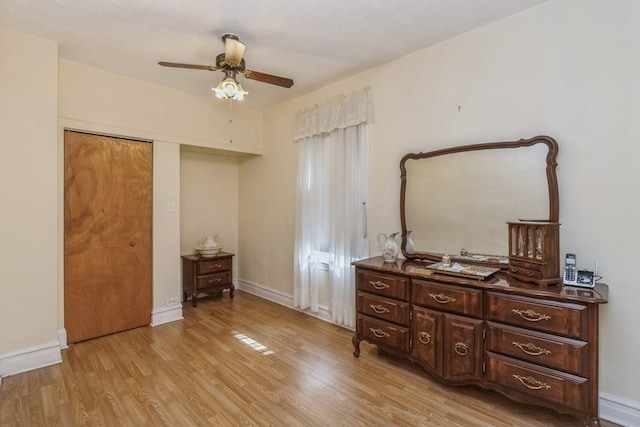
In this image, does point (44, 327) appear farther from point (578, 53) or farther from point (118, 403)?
point (578, 53)

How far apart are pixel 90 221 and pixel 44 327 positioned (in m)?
0.99

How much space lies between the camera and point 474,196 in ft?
7.99

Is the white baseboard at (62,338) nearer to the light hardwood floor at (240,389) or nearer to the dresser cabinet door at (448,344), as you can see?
the light hardwood floor at (240,389)

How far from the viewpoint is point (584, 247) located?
197 centimetres

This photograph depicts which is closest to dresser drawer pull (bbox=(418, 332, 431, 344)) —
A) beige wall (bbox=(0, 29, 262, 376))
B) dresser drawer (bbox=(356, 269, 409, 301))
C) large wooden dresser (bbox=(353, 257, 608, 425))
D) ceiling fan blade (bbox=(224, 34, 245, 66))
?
large wooden dresser (bbox=(353, 257, 608, 425))

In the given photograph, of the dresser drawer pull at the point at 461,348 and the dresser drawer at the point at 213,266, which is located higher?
the dresser drawer at the point at 213,266

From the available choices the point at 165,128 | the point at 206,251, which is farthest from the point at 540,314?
the point at 165,128

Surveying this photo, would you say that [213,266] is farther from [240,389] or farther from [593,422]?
[593,422]

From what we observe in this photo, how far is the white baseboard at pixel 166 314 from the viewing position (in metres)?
3.44

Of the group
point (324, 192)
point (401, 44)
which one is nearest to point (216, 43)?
point (401, 44)

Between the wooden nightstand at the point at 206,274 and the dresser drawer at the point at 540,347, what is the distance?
3345mm

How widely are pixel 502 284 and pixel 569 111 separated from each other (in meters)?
1.23

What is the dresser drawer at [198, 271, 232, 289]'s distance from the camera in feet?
13.3

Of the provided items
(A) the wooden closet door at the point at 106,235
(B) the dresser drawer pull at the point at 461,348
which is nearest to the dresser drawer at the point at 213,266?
(A) the wooden closet door at the point at 106,235
